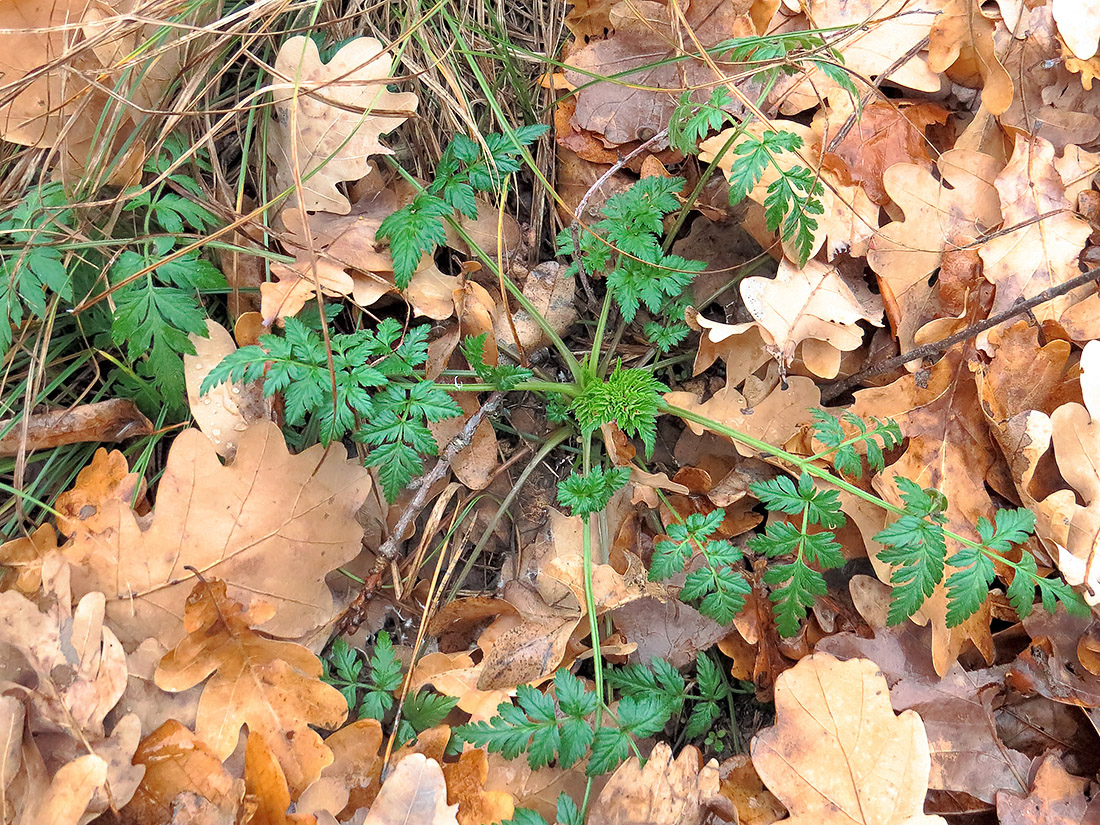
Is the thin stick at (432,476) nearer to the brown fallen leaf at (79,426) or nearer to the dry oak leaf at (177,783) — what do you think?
the dry oak leaf at (177,783)

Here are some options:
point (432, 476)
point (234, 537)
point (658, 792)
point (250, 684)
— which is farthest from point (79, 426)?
point (658, 792)

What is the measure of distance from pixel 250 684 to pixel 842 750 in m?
1.39

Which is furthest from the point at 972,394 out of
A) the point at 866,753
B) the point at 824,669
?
the point at 866,753

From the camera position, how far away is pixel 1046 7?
213 centimetres

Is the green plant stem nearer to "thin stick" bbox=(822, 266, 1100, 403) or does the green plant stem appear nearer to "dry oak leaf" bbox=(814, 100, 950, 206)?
"thin stick" bbox=(822, 266, 1100, 403)

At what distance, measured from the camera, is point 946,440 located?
6.51 feet

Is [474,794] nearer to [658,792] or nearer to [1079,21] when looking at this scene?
[658,792]

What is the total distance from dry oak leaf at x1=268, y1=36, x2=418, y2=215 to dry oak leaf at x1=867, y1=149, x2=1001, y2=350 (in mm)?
1343

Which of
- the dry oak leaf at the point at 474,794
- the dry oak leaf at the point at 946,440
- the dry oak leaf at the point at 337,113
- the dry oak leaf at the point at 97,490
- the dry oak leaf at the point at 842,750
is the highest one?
the dry oak leaf at the point at 337,113

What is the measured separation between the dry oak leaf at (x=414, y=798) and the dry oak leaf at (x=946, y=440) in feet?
3.87

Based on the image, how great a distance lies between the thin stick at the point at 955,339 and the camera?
1836 mm

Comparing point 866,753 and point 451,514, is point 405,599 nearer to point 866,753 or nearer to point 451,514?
Result: point 451,514


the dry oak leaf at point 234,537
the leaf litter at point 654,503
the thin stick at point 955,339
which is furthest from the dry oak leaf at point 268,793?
the thin stick at point 955,339

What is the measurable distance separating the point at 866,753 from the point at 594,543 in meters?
0.81
